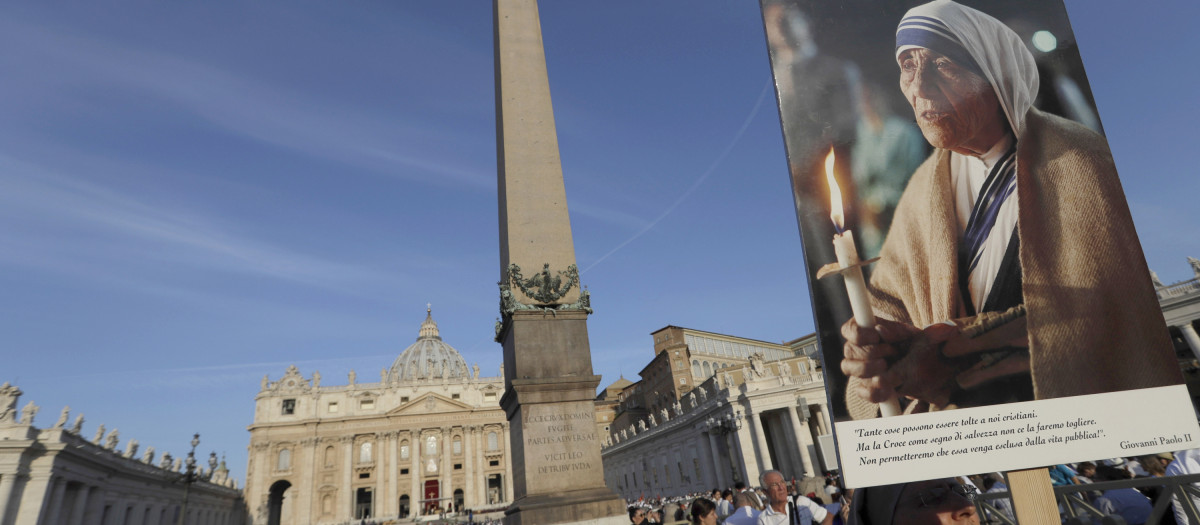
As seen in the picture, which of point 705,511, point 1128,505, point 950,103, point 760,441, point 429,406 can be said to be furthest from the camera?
point 429,406

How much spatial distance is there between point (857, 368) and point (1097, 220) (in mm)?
1681

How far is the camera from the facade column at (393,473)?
76.1 meters

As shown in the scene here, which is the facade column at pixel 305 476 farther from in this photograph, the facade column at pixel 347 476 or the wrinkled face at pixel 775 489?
the wrinkled face at pixel 775 489

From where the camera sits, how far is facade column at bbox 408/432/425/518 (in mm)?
76375

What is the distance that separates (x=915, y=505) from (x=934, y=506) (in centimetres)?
12

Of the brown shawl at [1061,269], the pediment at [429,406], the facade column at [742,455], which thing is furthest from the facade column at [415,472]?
the brown shawl at [1061,269]

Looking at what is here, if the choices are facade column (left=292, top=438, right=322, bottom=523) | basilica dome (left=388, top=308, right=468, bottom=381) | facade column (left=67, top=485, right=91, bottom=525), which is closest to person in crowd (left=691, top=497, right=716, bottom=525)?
facade column (left=67, top=485, right=91, bottom=525)

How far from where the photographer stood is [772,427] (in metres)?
45.3

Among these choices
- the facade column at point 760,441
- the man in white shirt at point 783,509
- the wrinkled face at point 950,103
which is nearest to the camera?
the wrinkled face at point 950,103

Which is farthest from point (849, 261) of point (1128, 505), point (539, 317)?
point (539, 317)

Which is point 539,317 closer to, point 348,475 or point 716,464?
point 716,464

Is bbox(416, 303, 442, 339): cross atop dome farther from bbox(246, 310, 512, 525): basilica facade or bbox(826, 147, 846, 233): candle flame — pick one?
bbox(826, 147, 846, 233): candle flame

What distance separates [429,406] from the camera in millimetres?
81125

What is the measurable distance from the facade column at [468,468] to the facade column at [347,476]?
13.9 meters
